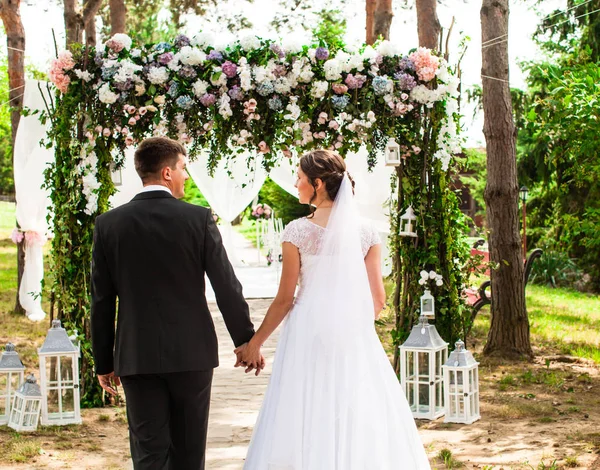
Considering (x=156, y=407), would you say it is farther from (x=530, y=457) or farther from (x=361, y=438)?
(x=530, y=457)

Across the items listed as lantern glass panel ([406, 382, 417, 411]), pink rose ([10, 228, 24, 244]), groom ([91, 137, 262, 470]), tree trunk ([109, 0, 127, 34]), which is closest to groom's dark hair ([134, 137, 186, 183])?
groom ([91, 137, 262, 470])

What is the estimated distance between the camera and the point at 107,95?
6090 mm

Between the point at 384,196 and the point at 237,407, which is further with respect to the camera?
the point at 384,196

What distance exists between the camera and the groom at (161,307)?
3268 millimetres

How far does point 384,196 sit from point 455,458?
9.62 m

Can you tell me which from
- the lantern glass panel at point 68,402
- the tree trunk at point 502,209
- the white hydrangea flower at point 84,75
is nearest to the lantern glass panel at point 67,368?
the lantern glass panel at point 68,402

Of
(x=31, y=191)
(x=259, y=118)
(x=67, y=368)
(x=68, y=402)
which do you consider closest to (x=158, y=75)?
(x=259, y=118)

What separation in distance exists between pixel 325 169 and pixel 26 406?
10.4 feet

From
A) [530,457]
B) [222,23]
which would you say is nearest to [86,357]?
[530,457]

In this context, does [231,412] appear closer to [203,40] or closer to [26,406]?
[26,406]

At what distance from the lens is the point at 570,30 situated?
54.4ft

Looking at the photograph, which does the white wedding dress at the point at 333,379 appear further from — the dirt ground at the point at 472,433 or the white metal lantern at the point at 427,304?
the white metal lantern at the point at 427,304

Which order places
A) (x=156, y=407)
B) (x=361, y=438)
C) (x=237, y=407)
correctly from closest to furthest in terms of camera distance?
(x=156, y=407) → (x=361, y=438) → (x=237, y=407)

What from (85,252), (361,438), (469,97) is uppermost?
(469,97)
